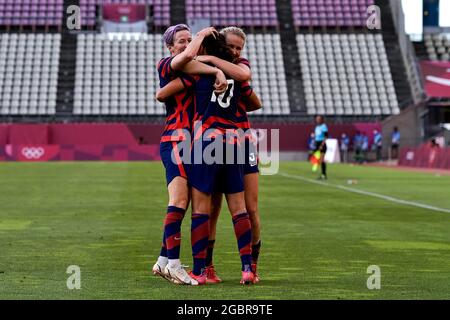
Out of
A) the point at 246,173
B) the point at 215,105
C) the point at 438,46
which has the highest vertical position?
the point at 438,46

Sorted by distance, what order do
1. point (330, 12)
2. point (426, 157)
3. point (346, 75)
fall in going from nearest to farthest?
point (426, 157), point (346, 75), point (330, 12)

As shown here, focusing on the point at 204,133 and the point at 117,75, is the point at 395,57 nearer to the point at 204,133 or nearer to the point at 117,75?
the point at 117,75

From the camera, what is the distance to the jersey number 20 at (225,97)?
8336 millimetres

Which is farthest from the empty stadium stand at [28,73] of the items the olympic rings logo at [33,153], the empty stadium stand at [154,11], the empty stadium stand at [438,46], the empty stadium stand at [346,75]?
the empty stadium stand at [438,46]

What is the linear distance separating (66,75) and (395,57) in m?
18.2

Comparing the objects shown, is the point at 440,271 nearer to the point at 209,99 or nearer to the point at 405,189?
the point at 209,99

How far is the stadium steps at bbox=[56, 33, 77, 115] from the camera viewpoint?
5528 centimetres

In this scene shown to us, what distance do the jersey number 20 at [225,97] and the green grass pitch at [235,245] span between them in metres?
1.44

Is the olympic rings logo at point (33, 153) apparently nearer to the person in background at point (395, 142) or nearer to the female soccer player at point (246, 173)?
the person in background at point (395, 142)

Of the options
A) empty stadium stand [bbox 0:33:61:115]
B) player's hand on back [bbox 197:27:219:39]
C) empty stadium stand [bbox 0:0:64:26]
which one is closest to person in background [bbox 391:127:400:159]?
empty stadium stand [bbox 0:33:61:115]

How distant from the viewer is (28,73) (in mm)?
56969

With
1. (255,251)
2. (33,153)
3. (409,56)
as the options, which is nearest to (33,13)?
(33,153)

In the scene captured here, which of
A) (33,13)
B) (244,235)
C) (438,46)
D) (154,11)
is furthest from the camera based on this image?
(33,13)

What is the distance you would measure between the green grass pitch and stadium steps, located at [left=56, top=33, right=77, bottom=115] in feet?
103
